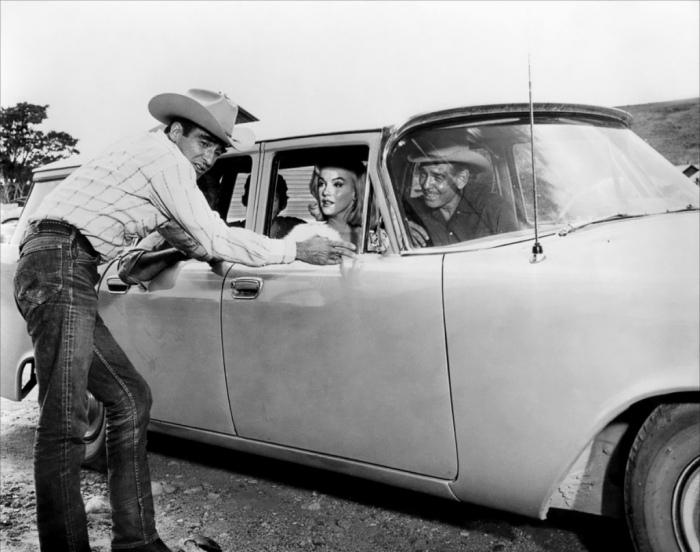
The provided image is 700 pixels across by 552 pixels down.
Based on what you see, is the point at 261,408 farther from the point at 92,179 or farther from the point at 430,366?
the point at 92,179

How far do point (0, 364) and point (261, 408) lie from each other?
214 cm

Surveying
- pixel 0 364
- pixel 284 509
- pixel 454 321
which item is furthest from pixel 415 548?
pixel 0 364

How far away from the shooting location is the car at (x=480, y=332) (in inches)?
82.0

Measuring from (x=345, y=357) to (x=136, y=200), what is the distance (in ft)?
3.22

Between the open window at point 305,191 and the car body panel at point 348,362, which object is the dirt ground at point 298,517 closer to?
the car body panel at point 348,362

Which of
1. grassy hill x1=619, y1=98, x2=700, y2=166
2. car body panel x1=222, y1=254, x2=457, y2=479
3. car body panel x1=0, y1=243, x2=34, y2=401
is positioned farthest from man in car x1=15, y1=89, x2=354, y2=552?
grassy hill x1=619, y1=98, x2=700, y2=166

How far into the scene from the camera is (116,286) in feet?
11.9

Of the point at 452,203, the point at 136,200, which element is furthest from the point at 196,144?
the point at 452,203

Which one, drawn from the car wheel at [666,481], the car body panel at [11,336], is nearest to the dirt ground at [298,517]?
the car body panel at [11,336]

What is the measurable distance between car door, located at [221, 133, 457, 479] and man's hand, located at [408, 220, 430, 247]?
0.09m

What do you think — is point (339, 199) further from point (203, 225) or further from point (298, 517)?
point (298, 517)

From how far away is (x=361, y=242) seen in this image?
2.86 metres

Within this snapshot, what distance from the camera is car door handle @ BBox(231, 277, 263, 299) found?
3035 millimetres

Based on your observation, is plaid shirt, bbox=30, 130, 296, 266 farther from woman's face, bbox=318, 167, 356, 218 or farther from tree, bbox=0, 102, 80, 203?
tree, bbox=0, 102, 80, 203
